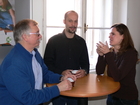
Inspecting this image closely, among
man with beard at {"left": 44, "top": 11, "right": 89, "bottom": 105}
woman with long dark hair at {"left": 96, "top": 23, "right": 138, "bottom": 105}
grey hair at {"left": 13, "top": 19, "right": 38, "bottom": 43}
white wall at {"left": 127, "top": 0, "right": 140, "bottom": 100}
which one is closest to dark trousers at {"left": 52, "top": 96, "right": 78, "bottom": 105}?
man with beard at {"left": 44, "top": 11, "right": 89, "bottom": 105}

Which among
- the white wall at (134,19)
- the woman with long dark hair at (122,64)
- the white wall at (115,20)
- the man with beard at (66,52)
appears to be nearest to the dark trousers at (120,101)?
the woman with long dark hair at (122,64)

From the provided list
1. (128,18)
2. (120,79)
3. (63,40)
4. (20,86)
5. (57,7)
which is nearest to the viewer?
(20,86)

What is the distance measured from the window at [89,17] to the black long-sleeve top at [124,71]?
119 centimetres

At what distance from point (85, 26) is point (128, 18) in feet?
2.99

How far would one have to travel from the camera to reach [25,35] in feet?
4.67

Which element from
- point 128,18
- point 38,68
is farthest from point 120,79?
point 128,18

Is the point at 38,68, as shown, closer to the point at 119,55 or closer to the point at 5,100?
the point at 5,100

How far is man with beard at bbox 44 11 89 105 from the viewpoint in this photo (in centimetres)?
227

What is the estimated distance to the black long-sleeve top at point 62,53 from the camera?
7.41 ft

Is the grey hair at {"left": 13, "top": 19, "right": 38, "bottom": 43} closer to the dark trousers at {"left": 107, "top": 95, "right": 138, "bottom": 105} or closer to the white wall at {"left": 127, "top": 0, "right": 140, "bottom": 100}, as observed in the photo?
the dark trousers at {"left": 107, "top": 95, "right": 138, "bottom": 105}

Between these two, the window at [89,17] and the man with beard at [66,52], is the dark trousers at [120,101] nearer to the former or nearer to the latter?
the man with beard at [66,52]

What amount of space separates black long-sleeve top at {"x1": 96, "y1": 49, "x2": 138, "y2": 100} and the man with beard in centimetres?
51

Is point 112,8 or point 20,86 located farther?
point 112,8

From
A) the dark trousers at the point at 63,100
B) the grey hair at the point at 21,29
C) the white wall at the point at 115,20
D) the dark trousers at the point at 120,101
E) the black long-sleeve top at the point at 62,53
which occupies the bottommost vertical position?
the dark trousers at the point at 63,100
